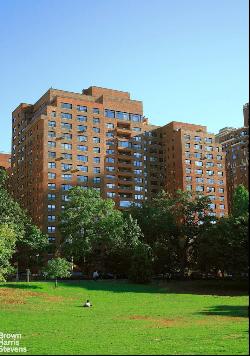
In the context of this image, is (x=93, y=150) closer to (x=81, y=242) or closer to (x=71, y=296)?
(x=81, y=242)

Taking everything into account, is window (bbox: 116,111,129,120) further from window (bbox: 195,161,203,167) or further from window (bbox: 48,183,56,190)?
window (bbox: 48,183,56,190)

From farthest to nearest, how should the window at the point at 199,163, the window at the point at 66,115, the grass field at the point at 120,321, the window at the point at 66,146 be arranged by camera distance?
1. the window at the point at 199,163
2. the window at the point at 66,115
3. the window at the point at 66,146
4. the grass field at the point at 120,321

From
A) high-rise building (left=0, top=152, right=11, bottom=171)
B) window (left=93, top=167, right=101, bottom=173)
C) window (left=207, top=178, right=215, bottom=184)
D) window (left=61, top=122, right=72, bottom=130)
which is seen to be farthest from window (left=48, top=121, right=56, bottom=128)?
high-rise building (left=0, top=152, right=11, bottom=171)

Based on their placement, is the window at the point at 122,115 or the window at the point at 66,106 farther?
the window at the point at 122,115

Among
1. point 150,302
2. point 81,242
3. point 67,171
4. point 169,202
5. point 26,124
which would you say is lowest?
point 150,302

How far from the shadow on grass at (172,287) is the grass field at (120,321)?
0.60 feet

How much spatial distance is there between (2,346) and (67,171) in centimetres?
10390

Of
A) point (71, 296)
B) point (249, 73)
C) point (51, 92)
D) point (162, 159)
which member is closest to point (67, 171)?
point (51, 92)

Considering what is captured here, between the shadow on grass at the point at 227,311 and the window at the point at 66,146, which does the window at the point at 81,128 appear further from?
the shadow on grass at the point at 227,311

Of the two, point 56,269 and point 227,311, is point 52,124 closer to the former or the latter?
point 56,269

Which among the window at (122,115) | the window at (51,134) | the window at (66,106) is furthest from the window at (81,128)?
the window at (122,115)

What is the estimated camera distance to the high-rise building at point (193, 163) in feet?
472

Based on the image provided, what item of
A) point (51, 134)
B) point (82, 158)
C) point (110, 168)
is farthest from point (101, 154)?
point (51, 134)

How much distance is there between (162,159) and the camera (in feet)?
495
